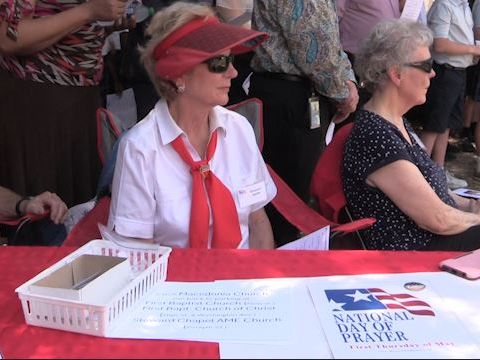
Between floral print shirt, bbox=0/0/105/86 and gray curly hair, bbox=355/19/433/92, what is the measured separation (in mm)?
1197

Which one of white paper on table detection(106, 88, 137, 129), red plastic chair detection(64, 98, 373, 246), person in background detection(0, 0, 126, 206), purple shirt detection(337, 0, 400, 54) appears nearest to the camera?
red plastic chair detection(64, 98, 373, 246)

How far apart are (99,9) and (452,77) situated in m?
3.48

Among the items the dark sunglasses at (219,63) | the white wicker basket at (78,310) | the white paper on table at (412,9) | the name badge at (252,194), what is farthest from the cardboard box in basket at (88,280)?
the white paper on table at (412,9)

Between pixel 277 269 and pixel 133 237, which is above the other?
pixel 277 269

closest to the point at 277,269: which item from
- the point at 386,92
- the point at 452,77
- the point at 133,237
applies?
the point at 133,237

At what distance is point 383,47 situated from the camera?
2598 mm

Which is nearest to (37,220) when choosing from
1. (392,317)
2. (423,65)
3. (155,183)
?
(155,183)

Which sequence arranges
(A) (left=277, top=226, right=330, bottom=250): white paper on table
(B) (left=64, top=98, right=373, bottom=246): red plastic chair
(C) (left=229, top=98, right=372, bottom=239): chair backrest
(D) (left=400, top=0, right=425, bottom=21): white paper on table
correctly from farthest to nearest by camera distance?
1. (D) (left=400, top=0, right=425, bottom=21): white paper on table
2. (C) (left=229, top=98, right=372, bottom=239): chair backrest
3. (B) (left=64, top=98, right=373, bottom=246): red plastic chair
4. (A) (left=277, top=226, right=330, bottom=250): white paper on table

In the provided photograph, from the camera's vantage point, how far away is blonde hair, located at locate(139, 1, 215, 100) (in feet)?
6.59

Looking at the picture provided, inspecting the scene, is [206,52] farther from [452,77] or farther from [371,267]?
[452,77]

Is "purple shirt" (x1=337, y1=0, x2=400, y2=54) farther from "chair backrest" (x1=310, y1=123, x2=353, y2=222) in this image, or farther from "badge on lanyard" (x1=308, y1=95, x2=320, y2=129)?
"chair backrest" (x1=310, y1=123, x2=353, y2=222)

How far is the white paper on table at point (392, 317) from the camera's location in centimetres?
119

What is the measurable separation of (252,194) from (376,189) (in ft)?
1.74

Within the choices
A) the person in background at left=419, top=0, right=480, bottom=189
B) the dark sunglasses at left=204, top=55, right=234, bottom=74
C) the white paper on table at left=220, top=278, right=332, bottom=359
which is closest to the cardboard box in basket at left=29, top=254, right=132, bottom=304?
the white paper on table at left=220, top=278, right=332, bottom=359
